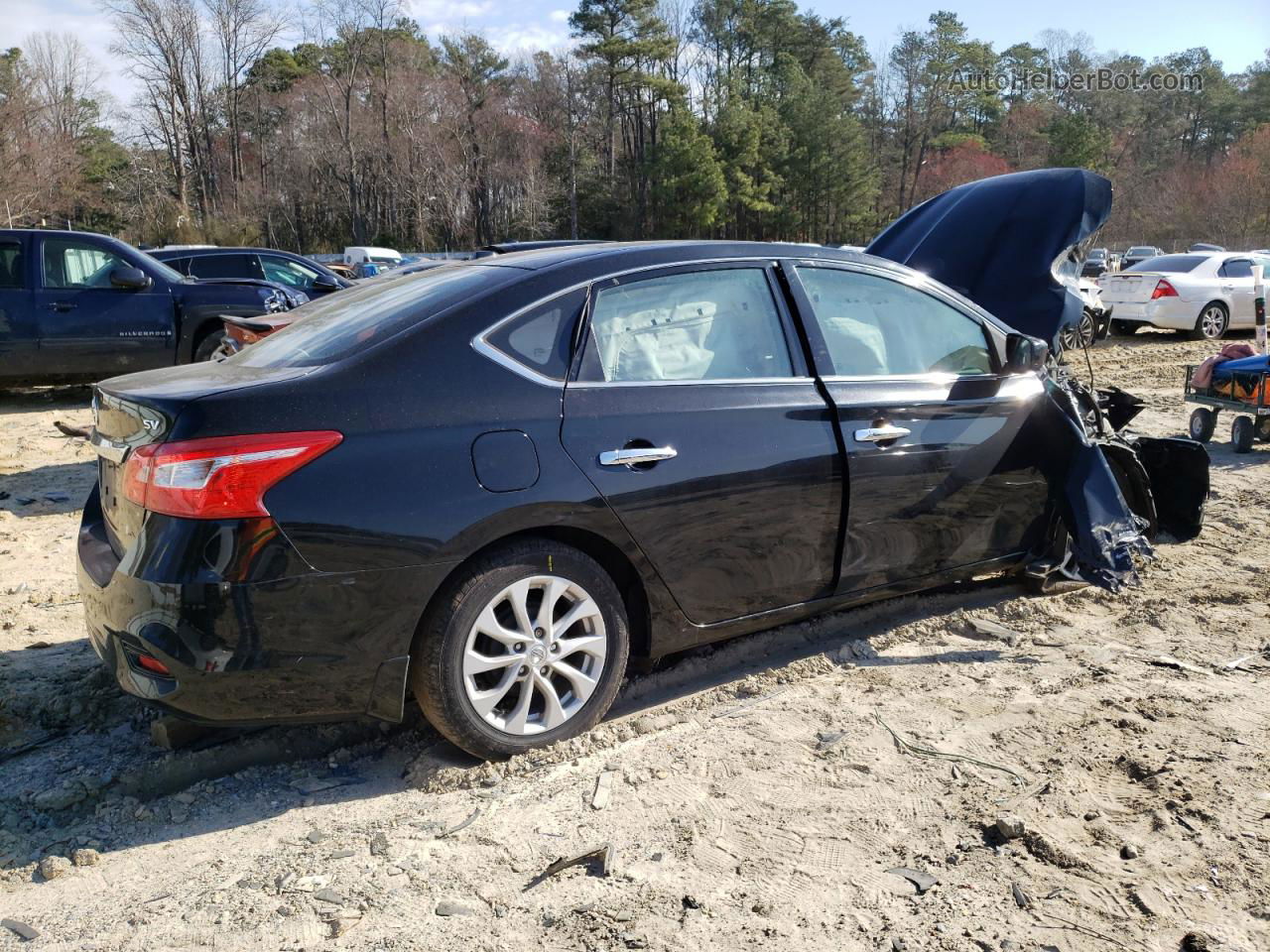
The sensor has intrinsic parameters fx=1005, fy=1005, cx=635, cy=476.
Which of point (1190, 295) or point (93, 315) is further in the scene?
point (1190, 295)

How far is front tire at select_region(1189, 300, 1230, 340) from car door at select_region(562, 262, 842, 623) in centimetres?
1559

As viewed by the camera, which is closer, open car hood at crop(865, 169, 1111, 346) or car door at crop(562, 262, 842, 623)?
car door at crop(562, 262, 842, 623)

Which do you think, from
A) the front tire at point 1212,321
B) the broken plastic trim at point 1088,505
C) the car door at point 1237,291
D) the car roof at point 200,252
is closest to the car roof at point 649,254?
the broken plastic trim at point 1088,505

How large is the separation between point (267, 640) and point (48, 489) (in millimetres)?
5594

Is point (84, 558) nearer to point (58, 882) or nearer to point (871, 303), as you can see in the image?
point (58, 882)

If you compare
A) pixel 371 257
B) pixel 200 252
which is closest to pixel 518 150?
pixel 371 257

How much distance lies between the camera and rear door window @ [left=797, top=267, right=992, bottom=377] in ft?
13.1

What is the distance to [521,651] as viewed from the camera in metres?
3.19

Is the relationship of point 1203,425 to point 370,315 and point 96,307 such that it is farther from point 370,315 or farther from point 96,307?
point 96,307

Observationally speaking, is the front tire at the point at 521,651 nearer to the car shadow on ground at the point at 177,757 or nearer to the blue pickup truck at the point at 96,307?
the car shadow on ground at the point at 177,757

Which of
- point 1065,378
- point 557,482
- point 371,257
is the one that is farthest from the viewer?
point 371,257

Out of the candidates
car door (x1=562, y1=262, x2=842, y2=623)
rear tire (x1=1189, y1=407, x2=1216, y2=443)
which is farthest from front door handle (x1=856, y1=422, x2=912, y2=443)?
rear tire (x1=1189, y1=407, x2=1216, y2=443)

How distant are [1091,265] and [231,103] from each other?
52.8 m

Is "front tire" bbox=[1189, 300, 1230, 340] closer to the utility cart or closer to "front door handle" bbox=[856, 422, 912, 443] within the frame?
the utility cart
